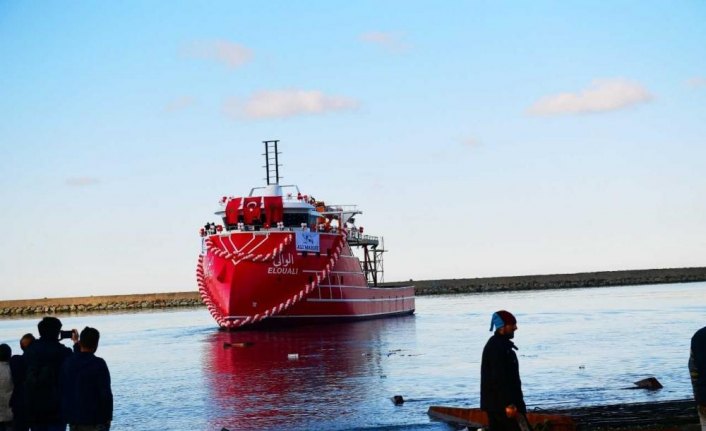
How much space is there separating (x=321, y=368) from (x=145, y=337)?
2806cm

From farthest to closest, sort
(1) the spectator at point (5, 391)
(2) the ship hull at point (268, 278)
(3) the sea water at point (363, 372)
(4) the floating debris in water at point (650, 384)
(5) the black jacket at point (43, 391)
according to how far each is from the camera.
Answer: 1. (2) the ship hull at point (268, 278)
2. (4) the floating debris in water at point (650, 384)
3. (3) the sea water at point (363, 372)
4. (1) the spectator at point (5, 391)
5. (5) the black jacket at point (43, 391)

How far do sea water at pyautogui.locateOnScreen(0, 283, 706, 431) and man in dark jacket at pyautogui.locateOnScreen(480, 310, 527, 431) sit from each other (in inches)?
231

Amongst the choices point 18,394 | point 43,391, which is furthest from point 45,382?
point 18,394

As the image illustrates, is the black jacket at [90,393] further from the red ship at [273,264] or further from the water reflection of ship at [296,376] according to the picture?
the red ship at [273,264]

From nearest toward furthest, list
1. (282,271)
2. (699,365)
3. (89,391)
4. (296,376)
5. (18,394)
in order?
(699,365), (89,391), (18,394), (296,376), (282,271)

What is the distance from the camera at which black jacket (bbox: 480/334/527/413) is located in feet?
34.4

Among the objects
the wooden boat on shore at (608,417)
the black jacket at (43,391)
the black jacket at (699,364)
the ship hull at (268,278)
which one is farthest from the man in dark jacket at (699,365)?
the ship hull at (268,278)

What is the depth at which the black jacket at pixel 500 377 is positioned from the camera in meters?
10.5

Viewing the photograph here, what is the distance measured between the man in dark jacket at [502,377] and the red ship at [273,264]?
118 feet

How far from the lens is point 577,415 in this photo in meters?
16.1

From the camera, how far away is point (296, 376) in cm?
2820

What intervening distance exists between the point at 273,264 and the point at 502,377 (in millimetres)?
36290

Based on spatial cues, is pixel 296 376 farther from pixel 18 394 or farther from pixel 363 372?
pixel 18 394

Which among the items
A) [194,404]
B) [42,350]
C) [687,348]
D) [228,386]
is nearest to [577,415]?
[42,350]
